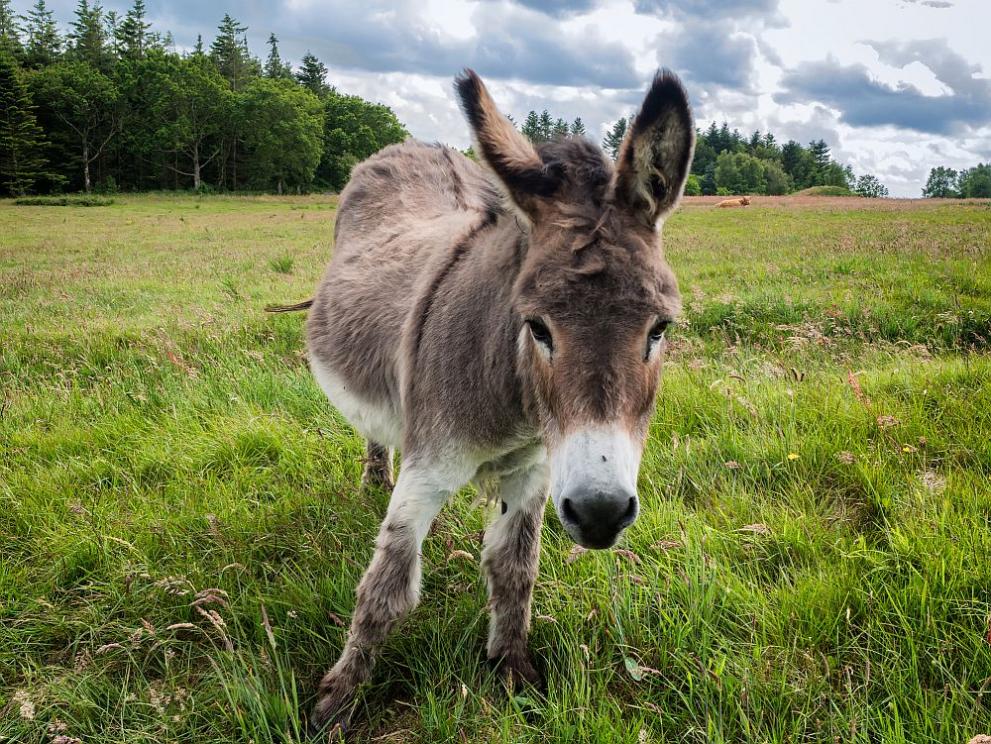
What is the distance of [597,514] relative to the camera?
145 cm

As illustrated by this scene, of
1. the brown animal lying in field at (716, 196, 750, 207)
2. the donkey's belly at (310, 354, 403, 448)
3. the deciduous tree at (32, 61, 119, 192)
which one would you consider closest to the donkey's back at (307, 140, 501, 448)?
the donkey's belly at (310, 354, 403, 448)

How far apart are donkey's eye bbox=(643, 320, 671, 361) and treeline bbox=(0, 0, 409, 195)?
166ft

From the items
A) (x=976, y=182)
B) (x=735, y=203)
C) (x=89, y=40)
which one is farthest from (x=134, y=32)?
(x=976, y=182)

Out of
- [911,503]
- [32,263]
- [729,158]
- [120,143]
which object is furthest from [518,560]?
[729,158]

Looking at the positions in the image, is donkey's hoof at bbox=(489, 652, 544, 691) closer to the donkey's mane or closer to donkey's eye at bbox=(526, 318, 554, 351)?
donkey's eye at bbox=(526, 318, 554, 351)

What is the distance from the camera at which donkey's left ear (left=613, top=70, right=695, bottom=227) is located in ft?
5.91

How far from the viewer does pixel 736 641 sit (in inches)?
83.7

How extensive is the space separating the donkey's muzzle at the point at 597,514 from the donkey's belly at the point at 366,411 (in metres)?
1.40

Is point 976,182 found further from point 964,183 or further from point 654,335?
point 654,335

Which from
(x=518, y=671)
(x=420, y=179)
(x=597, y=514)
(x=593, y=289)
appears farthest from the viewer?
(x=420, y=179)

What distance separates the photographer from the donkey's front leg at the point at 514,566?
2334 millimetres

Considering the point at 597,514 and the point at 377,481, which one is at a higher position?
the point at 597,514

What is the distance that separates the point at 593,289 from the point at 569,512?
25.1 inches

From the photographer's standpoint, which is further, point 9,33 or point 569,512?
point 9,33
